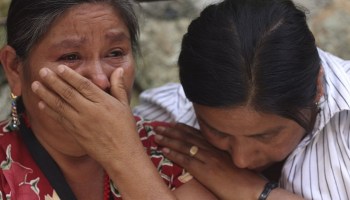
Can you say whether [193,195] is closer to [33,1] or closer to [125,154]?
[125,154]

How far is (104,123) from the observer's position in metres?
1.95

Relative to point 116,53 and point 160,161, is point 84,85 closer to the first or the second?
point 116,53

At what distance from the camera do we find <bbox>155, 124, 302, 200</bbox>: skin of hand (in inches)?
88.1

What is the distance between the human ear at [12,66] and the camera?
2.10 meters

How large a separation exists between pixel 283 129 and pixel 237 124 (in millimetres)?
160

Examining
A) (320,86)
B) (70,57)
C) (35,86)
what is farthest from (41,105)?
(320,86)

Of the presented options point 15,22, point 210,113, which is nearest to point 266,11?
point 210,113

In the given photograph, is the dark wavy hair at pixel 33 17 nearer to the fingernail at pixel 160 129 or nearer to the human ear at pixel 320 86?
the fingernail at pixel 160 129

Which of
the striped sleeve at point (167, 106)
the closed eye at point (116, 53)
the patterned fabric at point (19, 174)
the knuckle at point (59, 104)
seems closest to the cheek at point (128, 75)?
the closed eye at point (116, 53)

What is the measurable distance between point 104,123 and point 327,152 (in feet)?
2.56

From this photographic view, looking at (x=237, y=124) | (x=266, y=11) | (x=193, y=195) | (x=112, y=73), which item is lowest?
(x=193, y=195)

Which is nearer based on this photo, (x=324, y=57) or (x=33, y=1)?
(x=33, y=1)

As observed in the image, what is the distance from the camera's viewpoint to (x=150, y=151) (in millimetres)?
2359

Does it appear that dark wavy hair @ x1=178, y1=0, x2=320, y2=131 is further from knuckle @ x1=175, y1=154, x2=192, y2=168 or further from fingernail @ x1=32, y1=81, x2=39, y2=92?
fingernail @ x1=32, y1=81, x2=39, y2=92
